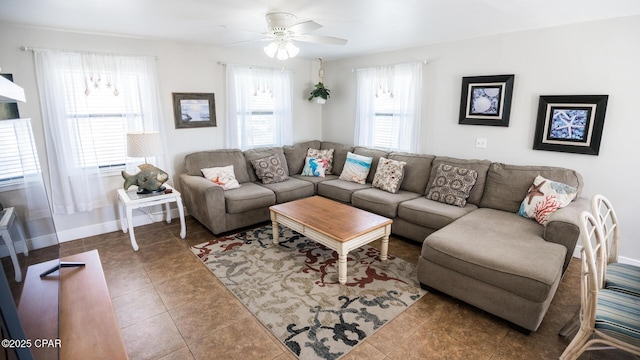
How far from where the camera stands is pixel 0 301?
0.75 meters

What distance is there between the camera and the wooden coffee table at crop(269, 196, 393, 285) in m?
2.77

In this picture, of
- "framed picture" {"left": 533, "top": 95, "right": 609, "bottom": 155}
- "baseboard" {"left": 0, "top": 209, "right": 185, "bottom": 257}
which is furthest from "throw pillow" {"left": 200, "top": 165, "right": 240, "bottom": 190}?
"framed picture" {"left": 533, "top": 95, "right": 609, "bottom": 155}

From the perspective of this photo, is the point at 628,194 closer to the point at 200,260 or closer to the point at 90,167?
the point at 200,260

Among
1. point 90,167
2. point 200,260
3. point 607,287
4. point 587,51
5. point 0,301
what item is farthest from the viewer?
point 90,167

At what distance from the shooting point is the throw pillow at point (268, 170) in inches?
178

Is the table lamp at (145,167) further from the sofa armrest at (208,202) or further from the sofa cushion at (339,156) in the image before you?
the sofa cushion at (339,156)

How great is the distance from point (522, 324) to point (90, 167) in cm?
451

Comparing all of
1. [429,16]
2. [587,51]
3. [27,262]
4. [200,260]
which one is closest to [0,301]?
[27,262]

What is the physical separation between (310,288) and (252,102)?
3.19 meters

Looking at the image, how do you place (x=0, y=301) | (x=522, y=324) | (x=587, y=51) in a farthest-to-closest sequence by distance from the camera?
1. (x=587, y=51)
2. (x=522, y=324)
3. (x=0, y=301)

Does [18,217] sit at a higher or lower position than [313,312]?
higher

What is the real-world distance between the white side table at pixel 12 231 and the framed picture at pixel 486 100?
4067 millimetres

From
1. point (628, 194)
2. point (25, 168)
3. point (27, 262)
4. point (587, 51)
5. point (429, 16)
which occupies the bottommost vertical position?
point (628, 194)

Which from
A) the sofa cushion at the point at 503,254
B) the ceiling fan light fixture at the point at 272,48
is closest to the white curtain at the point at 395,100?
the sofa cushion at the point at 503,254
